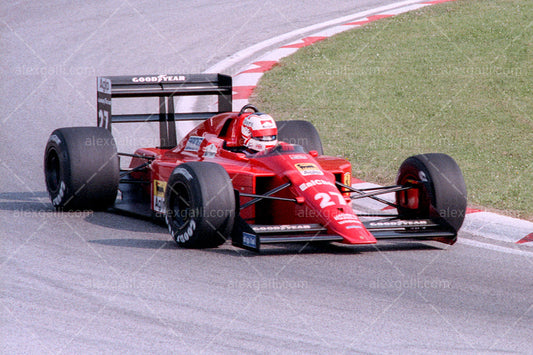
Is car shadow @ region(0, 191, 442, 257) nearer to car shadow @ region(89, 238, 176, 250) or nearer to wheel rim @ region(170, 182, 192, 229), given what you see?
car shadow @ region(89, 238, 176, 250)

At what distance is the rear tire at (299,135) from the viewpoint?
9.06 metres

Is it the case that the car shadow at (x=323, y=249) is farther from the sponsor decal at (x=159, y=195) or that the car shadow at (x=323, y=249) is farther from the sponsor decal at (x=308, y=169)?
the sponsor decal at (x=159, y=195)

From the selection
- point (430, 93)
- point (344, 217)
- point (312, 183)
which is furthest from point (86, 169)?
point (430, 93)

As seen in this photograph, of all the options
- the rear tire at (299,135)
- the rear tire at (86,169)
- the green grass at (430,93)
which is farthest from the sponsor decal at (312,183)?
the green grass at (430,93)

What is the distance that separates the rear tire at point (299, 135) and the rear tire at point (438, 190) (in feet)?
5.31

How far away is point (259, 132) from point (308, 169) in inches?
30.9

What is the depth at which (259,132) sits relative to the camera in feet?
25.4

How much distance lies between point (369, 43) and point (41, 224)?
927 cm

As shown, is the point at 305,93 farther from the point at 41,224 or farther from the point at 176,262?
the point at 176,262

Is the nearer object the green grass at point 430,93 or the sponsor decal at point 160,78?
the sponsor decal at point 160,78

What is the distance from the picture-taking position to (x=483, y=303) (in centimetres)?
564

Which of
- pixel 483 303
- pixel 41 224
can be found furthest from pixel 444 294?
pixel 41 224

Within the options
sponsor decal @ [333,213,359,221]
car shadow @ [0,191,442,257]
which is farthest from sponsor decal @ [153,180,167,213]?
sponsor decal @ [333,213,359,221]

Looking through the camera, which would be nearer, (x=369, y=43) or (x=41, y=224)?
(x=41, y=224)
